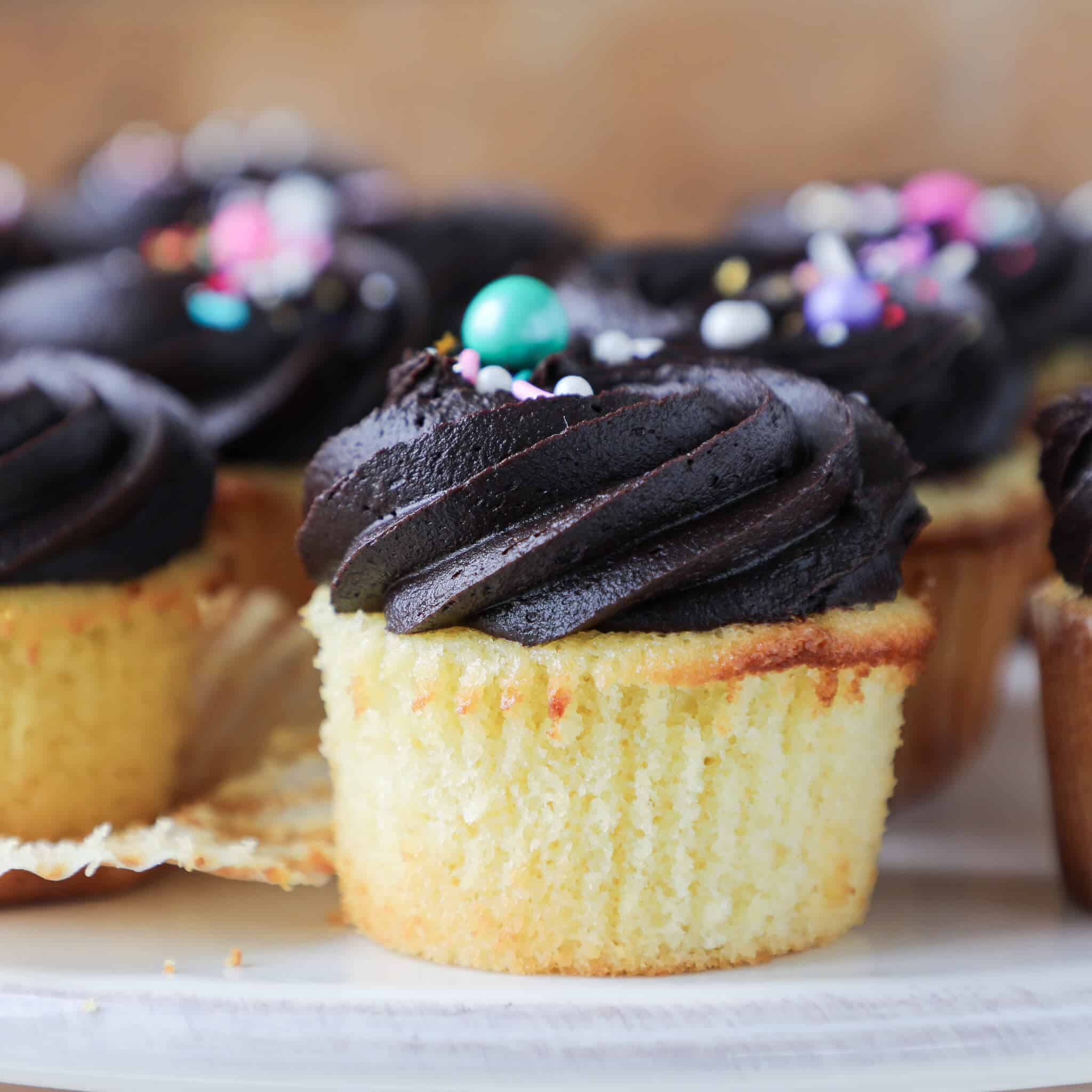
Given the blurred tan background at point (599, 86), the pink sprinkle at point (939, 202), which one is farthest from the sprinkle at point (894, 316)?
the blurred tan background at point (599, 86)

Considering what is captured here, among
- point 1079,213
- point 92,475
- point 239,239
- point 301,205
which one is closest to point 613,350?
point 92,475

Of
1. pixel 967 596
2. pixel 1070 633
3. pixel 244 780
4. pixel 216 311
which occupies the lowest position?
pixel 244 780

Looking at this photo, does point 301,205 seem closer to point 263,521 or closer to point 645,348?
point 263,521

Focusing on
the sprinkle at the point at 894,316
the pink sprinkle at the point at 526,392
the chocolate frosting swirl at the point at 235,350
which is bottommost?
the chocolate frosting swirl at the point at 235,350

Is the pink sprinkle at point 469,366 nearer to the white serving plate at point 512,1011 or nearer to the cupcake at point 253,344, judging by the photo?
the white serving plate at point 512,1011

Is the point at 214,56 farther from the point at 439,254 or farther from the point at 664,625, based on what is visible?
the point at 664,625

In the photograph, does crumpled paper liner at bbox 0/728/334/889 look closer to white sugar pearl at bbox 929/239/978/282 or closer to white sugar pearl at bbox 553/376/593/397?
white sugar pearl at bbox 553/376/593/397
